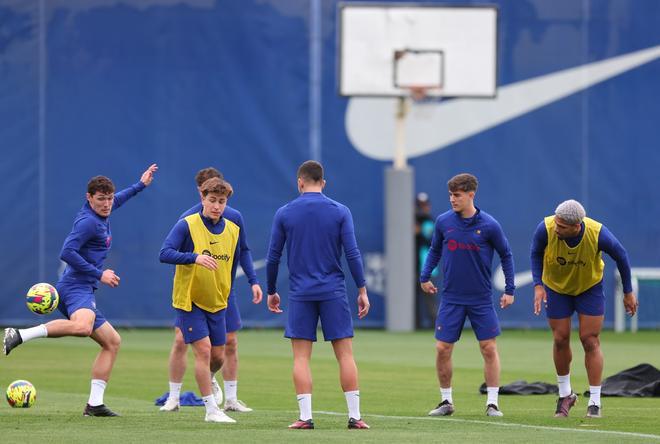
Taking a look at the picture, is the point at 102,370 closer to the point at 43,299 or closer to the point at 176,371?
the point at 43,299

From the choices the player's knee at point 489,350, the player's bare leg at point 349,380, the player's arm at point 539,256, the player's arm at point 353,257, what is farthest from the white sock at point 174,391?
the player's arm at point 539,256

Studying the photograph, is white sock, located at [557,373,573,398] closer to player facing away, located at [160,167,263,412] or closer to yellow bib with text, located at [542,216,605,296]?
yellow bib with text, located at [542,216,605,296]

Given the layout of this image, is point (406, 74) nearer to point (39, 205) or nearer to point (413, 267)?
point (413, 267)

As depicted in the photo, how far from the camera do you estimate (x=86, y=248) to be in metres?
12.3

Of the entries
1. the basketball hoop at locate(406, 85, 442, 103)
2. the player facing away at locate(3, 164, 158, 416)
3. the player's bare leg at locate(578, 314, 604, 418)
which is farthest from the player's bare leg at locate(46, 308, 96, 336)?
the basketball hoop at locate(406, 85, 442, 103)

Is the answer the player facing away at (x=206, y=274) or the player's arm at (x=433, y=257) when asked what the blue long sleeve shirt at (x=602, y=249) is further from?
the player facing away at (x=206, y=274)

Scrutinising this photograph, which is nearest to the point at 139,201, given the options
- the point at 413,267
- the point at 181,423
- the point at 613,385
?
the point at 413,267

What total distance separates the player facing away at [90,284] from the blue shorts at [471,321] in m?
3.00

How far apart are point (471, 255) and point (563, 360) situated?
127cm

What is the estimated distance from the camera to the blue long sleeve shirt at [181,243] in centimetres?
1145

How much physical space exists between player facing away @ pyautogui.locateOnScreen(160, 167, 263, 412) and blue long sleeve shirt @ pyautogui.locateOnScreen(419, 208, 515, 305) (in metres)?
1.79

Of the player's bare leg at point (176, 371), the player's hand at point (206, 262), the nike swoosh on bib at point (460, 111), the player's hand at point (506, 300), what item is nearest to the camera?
the player's hand at point (206, 262)

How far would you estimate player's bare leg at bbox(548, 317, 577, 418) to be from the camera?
1243cm

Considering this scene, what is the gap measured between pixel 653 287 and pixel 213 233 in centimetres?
1835
